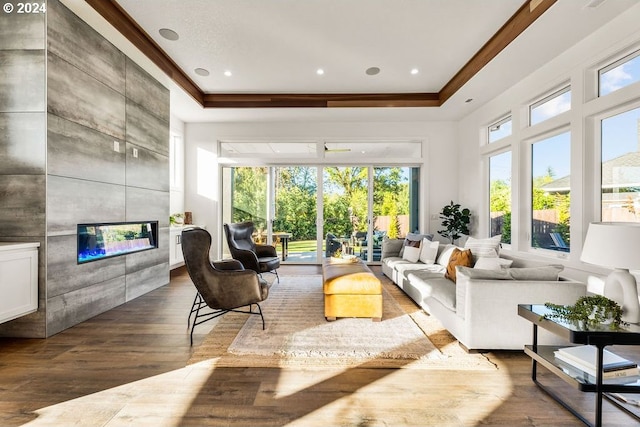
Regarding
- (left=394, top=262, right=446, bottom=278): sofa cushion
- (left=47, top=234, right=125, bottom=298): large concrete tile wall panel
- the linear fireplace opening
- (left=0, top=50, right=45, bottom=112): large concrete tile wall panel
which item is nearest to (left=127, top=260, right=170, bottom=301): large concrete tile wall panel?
the linear fireplace opening

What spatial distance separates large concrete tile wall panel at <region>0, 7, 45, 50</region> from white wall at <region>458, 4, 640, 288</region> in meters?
5.47

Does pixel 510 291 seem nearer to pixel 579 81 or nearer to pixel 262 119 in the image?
pixel 579 81

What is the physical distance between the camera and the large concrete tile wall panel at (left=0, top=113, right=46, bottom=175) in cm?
291

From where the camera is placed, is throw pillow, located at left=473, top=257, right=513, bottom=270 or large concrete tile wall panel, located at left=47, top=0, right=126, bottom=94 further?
throw pillow, located at left=473, top=257, right=513, bottom=270

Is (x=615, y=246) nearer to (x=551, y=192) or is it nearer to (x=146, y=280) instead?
(x=551, y=192)

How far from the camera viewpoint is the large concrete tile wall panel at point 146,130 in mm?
4137

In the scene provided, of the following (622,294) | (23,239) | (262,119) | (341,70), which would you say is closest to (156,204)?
(23,239)

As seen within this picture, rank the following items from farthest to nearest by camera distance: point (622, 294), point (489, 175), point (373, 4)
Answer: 1. point (489, 175)
2. point (373, 4)
3. point (622, 294)

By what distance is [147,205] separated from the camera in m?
4.51

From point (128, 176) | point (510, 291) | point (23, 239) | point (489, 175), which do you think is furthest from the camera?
point (489, 175)

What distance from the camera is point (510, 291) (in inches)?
101

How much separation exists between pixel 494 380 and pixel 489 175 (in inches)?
175

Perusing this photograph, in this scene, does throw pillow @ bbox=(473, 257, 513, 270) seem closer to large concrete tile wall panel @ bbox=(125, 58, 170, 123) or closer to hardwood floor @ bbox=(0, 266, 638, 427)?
hardwood floor @ bbox=(0, 266, 638, 427)

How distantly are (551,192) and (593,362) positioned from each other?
9.92 ft
